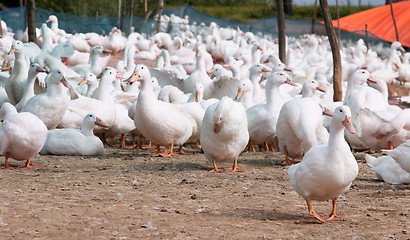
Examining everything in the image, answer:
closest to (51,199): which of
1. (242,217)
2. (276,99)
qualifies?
(242,217)

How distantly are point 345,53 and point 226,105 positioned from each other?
17160 millimetres

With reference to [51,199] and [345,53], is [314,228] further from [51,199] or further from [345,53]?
[345,53]

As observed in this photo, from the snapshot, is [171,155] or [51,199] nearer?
[51,199]

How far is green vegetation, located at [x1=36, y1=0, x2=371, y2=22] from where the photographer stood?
31.7m

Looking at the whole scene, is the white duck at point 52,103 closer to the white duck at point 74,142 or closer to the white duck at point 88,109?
the white duck at point 74,142

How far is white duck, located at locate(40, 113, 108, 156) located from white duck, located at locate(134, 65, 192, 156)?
24.0 inches

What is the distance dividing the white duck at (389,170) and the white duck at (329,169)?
1976 mm

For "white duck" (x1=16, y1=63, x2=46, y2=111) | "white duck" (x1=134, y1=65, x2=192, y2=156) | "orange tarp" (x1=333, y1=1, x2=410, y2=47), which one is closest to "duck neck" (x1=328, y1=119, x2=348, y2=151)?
"white duck" (x1=134, y1=65, x2=192, y2=156)

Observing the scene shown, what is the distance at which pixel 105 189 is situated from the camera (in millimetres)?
7219

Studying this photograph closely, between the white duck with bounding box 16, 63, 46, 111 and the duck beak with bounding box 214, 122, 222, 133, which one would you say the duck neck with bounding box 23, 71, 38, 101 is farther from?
the duck beak with bounding box 214, 122, 222, 133

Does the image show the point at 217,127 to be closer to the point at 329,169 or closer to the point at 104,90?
the point at 329,169

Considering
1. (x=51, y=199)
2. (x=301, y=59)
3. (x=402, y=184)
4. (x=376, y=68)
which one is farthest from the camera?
(x=301, y=59)

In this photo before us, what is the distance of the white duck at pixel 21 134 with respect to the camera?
26.6 ft

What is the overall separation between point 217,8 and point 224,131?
4042cm
